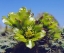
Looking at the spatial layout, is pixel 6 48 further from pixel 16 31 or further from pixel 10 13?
pixel 10 13

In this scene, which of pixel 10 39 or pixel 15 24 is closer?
pixel 15 24

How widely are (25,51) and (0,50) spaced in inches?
8.6

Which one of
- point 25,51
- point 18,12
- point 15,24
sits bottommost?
point 25,51

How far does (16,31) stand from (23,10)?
0.66 ft

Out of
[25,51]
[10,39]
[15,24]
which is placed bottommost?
[25,51]

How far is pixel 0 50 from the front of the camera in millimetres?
1570

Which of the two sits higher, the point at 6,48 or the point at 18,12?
the point at 18,12

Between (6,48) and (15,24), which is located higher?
(15,24)

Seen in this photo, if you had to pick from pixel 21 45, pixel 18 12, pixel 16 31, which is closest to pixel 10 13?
pixel 18 12

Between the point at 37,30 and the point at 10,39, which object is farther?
the point at 10,39

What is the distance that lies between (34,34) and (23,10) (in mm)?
236

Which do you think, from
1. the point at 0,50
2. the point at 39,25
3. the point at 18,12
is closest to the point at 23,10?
the point at 18,12

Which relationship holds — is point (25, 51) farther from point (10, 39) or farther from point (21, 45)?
point (10, 39)

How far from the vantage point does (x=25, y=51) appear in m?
1.59
